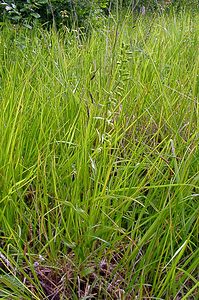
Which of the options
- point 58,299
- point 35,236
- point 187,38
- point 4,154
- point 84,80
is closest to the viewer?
point 58,299

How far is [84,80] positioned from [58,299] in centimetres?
90

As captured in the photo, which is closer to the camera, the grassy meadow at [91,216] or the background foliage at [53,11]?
the grassy meadow at [91,216]

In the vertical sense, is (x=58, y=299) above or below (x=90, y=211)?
below

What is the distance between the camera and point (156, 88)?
65.8 inches

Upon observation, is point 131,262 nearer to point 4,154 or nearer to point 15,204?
point 15,204

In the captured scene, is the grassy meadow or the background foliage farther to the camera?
the background foliage

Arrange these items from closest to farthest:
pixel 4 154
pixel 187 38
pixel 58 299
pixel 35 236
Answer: pixel 58 299, pixel 35 236, pixel 4 154, pixel 187 38

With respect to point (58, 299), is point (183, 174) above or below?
above

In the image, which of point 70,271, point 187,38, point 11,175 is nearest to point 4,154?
point 11,175

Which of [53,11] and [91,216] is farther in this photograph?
[53,11]

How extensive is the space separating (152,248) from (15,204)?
13.3 inches

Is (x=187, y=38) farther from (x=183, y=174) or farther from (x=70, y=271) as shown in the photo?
(x=70, y=271)

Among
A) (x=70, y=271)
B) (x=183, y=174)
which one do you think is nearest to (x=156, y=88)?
(x=183, y=174)

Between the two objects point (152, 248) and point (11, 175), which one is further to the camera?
point (11, 175)
